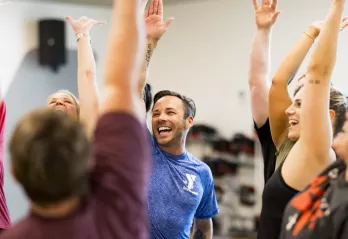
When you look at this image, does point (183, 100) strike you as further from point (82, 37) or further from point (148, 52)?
point (82, 37)

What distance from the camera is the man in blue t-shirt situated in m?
2.71

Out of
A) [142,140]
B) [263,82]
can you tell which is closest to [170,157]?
[263,82]

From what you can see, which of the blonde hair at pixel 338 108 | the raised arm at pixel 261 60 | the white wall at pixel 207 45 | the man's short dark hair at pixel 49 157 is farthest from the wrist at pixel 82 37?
the white wall at pixel 207 45

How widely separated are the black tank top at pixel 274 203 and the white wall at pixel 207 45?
3.76m

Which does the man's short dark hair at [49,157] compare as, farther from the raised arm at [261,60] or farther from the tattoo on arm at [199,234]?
the tattoo on arm at [199,234]

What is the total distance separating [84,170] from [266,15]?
1.74 meters

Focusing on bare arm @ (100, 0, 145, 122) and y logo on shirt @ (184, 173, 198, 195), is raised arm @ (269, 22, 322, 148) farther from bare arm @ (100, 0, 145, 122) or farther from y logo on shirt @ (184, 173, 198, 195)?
bare arm @ (100, 0, 145, 122)

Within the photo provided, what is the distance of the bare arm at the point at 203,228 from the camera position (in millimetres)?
3164

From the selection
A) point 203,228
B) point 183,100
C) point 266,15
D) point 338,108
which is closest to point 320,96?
point 338,108

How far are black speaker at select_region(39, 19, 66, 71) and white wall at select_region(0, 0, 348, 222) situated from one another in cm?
11

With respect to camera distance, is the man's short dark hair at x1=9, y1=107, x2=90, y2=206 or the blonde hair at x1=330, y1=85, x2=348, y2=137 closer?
the man's short dark hair at x1=9, y1=107, x2=90, y2=206

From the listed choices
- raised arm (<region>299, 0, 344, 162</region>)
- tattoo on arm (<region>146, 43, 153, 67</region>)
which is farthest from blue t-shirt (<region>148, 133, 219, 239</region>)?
raised arm (<region>299, 0, 344, 162</region>)

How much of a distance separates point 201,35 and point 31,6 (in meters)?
→ 1.91

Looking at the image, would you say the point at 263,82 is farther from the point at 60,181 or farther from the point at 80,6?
the point at 80,6
